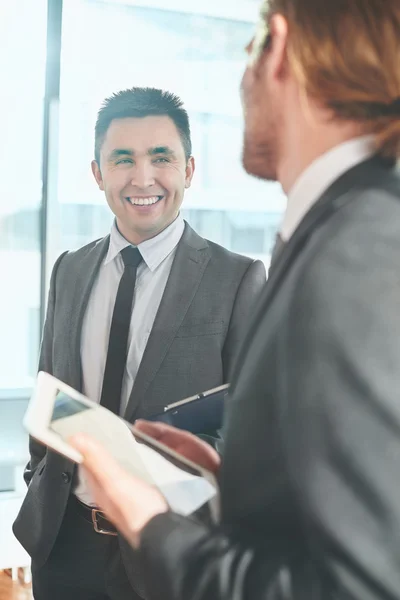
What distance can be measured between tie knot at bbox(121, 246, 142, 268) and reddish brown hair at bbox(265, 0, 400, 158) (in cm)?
112

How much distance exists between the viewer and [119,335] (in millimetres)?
1776

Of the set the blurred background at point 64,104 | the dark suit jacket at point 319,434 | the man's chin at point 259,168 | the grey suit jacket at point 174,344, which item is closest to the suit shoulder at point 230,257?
the grey suit jacket at point 174,344

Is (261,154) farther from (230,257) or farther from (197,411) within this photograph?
(230,257)

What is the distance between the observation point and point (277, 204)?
4203 mm

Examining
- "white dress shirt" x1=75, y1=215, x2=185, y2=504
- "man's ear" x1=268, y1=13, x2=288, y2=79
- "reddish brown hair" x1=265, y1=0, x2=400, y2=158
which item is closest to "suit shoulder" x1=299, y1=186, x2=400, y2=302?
"reddish brown hair" x1=265, y1=0, x2=400, y2=158

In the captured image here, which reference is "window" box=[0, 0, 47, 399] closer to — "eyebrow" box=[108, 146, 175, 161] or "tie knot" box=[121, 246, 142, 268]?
"eyebrow" box=[108, 146, 175, 161]

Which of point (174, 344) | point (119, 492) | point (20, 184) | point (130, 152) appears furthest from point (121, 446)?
point (20, 184)

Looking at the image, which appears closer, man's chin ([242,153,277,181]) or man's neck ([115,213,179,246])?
man's chin ([242,153,277,181])

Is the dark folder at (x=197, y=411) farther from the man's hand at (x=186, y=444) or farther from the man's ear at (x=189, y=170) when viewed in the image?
the man's ear at (x=189, y=170)

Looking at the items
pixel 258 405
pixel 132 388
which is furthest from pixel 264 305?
pixel 132 388

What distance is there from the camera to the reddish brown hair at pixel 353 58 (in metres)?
0.71

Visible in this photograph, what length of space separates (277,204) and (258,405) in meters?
3.63

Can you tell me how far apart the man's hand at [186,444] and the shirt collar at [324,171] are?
0.42 meters

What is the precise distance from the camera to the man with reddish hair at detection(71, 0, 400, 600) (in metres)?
0.56
